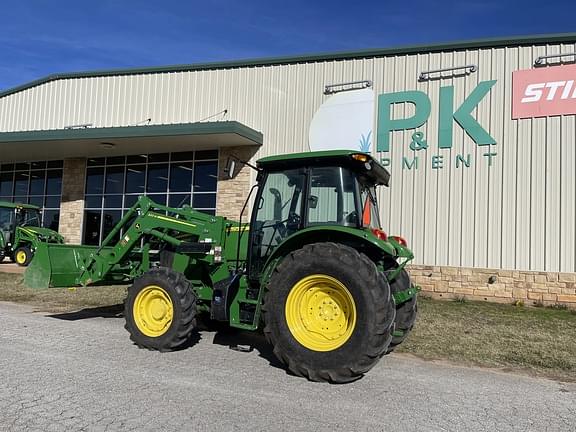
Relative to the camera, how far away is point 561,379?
232 inches

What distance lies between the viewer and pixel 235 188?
17062mm

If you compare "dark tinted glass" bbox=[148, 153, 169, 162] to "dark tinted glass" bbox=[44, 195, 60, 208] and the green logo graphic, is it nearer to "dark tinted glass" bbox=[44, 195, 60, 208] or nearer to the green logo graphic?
"dark tinted glass" bbox=[44, 195, 60, 208]

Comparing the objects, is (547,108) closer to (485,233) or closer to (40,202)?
(485,233)

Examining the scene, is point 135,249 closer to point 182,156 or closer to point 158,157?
point 182,156

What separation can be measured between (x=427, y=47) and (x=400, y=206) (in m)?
4.60

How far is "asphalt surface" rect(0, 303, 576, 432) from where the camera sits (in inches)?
164

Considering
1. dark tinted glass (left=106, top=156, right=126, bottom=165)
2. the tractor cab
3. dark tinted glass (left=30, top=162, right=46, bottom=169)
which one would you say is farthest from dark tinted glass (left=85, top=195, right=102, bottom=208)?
the tractor cab

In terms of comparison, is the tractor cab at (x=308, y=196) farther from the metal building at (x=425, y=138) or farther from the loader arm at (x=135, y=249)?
the metal building at (x=425, y=138)

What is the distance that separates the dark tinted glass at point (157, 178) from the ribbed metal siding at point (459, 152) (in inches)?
91.9

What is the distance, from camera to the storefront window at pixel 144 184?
18.1 metres

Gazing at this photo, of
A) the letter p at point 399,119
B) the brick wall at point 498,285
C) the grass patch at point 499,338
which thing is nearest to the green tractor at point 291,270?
the grass patch at point 499,338

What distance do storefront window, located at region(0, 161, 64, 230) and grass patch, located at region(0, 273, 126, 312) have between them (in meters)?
8.61

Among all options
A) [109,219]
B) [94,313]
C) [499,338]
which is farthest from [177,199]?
[499,338]

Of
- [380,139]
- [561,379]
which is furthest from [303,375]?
[380,139]
